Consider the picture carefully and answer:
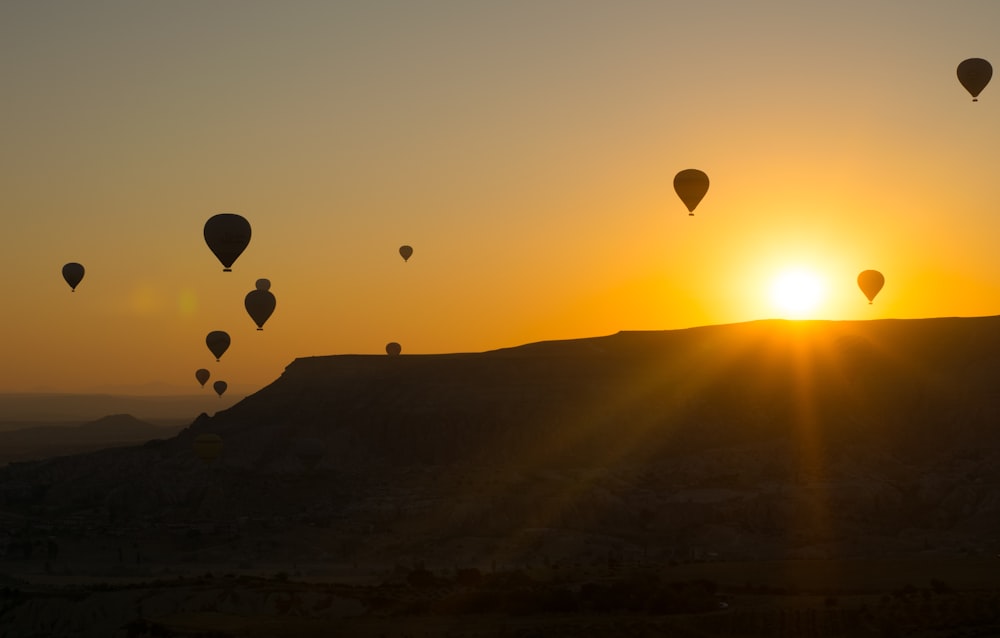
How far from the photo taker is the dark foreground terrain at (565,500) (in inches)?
2121

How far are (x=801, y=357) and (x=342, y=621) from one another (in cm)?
6720

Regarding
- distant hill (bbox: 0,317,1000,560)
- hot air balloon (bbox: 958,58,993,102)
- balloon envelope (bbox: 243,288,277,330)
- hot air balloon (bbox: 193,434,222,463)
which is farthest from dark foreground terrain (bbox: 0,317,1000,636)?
hot air balloon (bbox: 958,58,993,102)

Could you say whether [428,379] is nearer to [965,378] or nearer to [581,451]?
[581,451]

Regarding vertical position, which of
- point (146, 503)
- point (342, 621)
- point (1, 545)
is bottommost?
point (342, 621)

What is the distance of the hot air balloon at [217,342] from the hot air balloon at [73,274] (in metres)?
10.4

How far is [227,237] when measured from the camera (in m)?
79.6

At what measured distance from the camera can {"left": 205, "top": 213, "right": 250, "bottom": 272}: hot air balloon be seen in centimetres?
7931

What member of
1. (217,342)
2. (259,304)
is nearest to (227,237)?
(259,304)

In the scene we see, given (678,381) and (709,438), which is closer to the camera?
(709,438)

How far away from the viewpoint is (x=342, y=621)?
2051 inches

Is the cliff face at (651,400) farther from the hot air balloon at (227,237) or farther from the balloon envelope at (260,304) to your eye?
the hot air balloon at (227,237)

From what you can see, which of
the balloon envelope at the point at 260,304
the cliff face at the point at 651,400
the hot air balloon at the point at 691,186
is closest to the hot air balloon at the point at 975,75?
the hot air balloon at the point at 691,186

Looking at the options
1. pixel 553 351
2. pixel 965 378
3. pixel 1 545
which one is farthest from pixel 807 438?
pixel 1 545

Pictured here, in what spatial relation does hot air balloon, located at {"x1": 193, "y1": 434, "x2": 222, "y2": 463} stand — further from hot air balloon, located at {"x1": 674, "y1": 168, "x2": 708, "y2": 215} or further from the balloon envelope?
hot air balloon, located at {"x1": 674, "y1": 168, "x2": 708, "y2": 215}
